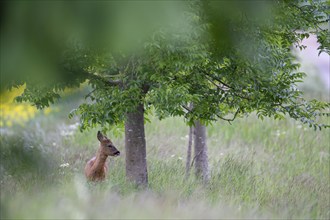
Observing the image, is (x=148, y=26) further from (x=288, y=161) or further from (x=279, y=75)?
(x=288, y=161)

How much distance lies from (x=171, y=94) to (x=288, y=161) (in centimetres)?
543

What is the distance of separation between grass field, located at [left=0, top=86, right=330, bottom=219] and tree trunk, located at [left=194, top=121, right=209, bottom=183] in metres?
0.16

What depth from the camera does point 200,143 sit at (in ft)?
27.7

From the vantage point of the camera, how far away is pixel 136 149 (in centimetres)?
707

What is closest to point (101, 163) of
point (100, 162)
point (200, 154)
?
point (100, 162)

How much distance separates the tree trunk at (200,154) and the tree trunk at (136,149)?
4.38ft

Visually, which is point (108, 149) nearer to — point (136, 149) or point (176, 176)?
point (136, 149)

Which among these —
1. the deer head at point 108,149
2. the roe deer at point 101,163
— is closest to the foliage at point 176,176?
the roe deer at point 101,163

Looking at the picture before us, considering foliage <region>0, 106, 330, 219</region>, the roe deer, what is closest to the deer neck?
the roe deer

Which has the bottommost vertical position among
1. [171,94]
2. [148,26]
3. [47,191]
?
[47,191]

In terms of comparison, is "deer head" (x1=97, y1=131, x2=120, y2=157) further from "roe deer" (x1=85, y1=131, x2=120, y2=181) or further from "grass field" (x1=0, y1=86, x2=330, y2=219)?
"grass field" (x1=0, y1=86, x2=330, y2=219)

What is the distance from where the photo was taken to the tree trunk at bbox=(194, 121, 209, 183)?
324 inches

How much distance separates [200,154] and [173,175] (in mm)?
749

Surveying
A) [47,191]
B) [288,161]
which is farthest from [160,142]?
[47,191]
